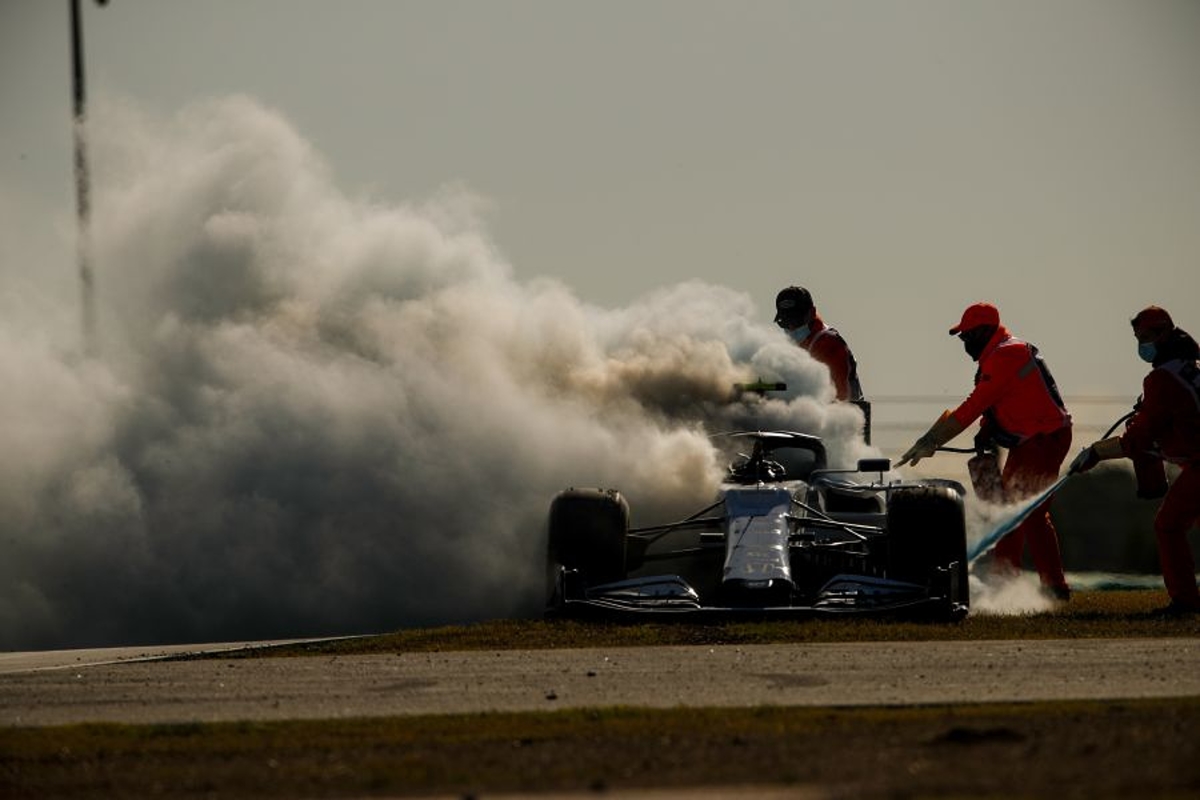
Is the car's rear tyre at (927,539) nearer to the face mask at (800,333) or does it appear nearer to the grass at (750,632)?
the grass at (750,632)

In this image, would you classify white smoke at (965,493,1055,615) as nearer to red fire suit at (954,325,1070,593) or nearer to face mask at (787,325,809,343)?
red fire suit at (954,325,1070,593)

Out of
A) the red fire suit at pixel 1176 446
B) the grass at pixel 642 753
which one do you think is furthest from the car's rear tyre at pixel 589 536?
the grass at pixel 642 753

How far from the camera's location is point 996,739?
482 inches

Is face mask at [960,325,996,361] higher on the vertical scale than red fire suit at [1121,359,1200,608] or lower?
higher

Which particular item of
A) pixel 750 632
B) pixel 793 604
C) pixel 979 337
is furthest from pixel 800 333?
pixel 750 632

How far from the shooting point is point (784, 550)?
20.8m

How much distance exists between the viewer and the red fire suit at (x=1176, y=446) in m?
21.4

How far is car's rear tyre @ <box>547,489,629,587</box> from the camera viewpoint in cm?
2150

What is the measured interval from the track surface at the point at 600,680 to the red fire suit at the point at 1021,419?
572cm

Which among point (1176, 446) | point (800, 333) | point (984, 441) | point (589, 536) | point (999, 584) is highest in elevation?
point (800, 333)

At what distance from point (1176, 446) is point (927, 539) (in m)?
2.57

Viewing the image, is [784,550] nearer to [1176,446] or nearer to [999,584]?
[999,584]

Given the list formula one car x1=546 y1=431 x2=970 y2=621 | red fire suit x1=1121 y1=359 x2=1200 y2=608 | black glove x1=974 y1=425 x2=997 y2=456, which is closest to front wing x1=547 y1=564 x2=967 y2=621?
formula one car x1=546 y1=431 x2=970 y2=621

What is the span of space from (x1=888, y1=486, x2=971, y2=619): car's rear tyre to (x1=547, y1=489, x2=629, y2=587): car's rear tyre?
247 centimetres
